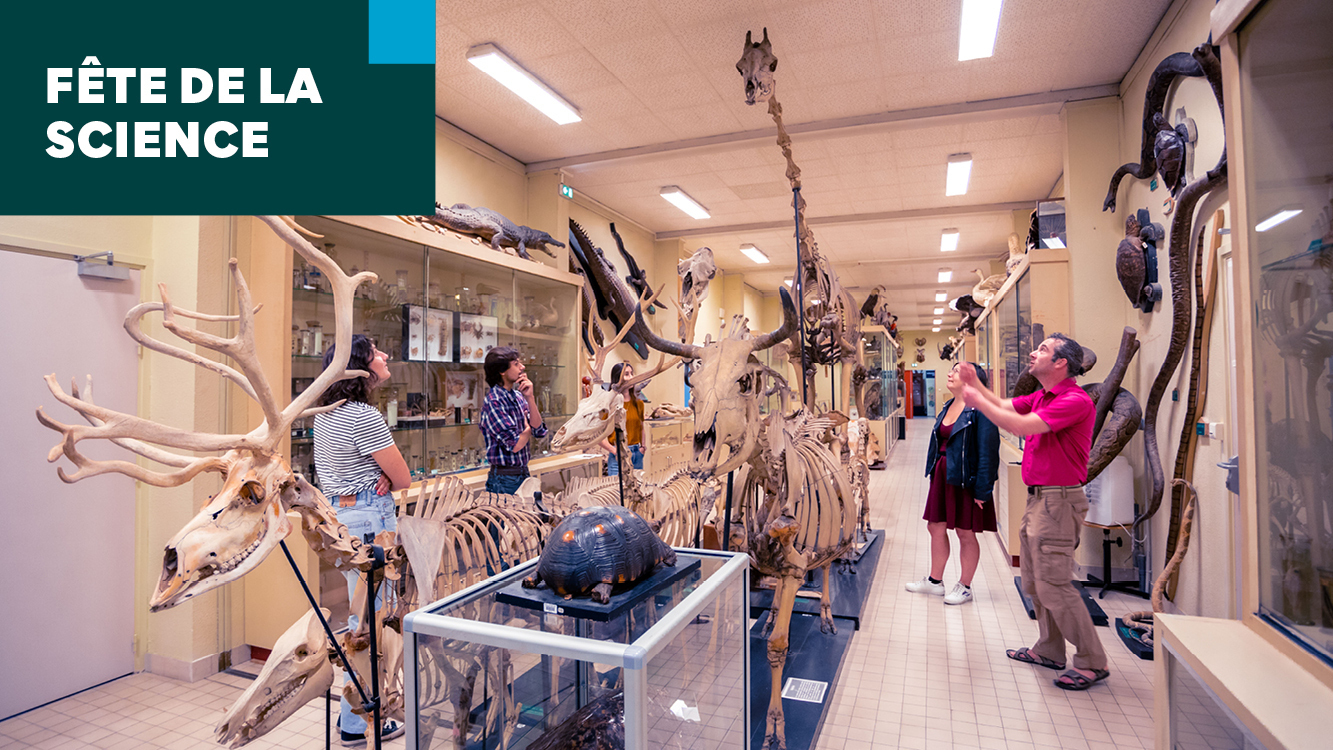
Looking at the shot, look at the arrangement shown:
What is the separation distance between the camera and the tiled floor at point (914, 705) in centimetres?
272

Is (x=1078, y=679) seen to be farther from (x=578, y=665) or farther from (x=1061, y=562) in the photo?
(x=578, y=665)

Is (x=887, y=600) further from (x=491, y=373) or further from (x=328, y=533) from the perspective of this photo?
(x=328, y=533)

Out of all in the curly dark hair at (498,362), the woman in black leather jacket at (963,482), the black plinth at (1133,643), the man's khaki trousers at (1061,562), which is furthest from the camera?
the woman in black leather jacket at (963,482)

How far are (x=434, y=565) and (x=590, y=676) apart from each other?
2.67 ft

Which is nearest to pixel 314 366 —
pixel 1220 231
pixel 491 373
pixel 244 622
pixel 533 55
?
pixel 491 373

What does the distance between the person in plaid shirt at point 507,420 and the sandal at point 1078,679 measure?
294cm

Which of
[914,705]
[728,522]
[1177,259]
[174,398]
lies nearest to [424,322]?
[174,398]

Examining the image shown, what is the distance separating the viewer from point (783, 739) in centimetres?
258

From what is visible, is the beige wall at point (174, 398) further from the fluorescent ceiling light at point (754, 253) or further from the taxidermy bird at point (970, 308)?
the taxidermy bird at point (970, 308)

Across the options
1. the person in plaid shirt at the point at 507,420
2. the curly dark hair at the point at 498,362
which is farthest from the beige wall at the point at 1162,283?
the curly dark hair at the point at 498,362

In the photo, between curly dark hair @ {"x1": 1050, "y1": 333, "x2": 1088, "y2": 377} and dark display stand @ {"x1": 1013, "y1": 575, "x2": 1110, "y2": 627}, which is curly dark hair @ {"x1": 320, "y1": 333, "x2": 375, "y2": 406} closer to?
curly dark hair @ {"x1": 1050, "y1": 333, "x2": 1088, "y2": 377}

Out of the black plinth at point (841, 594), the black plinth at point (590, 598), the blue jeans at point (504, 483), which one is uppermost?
the black plinth at point (590, 598)

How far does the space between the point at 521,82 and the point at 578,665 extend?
4.47 metres

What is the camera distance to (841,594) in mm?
4434
